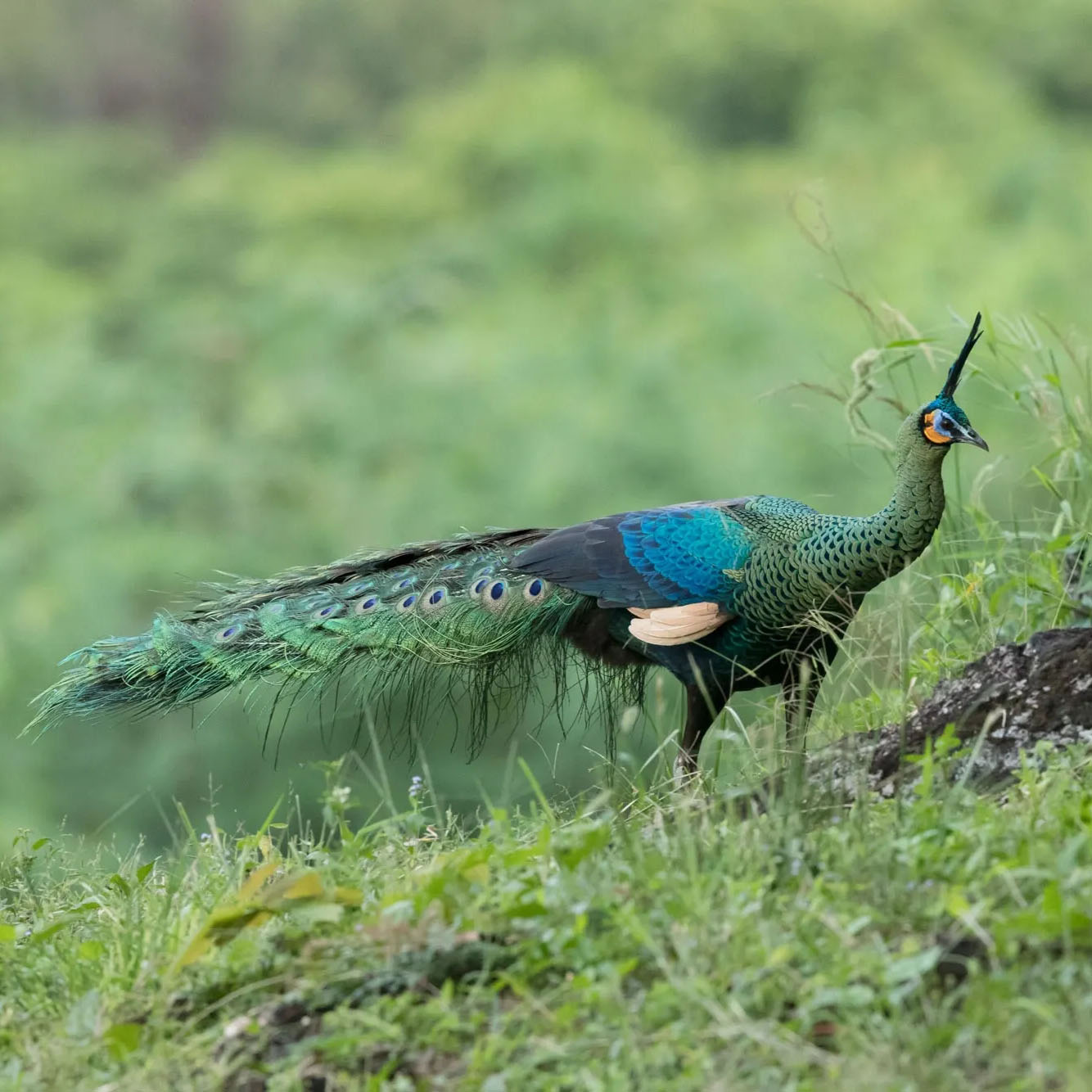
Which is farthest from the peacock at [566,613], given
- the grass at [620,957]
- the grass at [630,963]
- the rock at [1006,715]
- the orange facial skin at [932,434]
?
the grass at [630,963]

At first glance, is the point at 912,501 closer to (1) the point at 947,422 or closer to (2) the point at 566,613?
(1) the point at 947,422

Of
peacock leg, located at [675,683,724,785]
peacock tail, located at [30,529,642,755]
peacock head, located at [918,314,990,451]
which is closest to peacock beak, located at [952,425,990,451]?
peacock head, located at [918,314,990,451]

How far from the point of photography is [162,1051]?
8.23 feet

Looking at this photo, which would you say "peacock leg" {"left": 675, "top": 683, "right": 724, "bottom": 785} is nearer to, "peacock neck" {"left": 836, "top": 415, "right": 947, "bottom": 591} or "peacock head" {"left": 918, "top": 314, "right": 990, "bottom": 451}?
"peacock neck" {"left": 836, "top": 415, "right": 947, "bottom": 591}

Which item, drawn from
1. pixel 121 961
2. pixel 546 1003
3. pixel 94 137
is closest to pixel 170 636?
pixel 121 961

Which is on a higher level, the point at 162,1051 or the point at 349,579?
the point at 349,579

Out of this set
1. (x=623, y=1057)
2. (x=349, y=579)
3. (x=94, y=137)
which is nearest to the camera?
(x=623, y=1057)

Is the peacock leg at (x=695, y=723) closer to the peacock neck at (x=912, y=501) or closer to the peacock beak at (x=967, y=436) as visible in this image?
the peacock neck at (x=912, y=501)

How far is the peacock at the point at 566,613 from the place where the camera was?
153 inches

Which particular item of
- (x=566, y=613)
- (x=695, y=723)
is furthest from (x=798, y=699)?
(x=566, y=613)

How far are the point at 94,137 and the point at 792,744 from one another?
12127mm

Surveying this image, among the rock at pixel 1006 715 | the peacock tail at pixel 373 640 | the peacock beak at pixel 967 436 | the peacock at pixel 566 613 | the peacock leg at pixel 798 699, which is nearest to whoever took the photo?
the rock at pixel 1006 715

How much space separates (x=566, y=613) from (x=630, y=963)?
1.87m

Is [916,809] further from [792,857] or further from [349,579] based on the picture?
[349,579]
